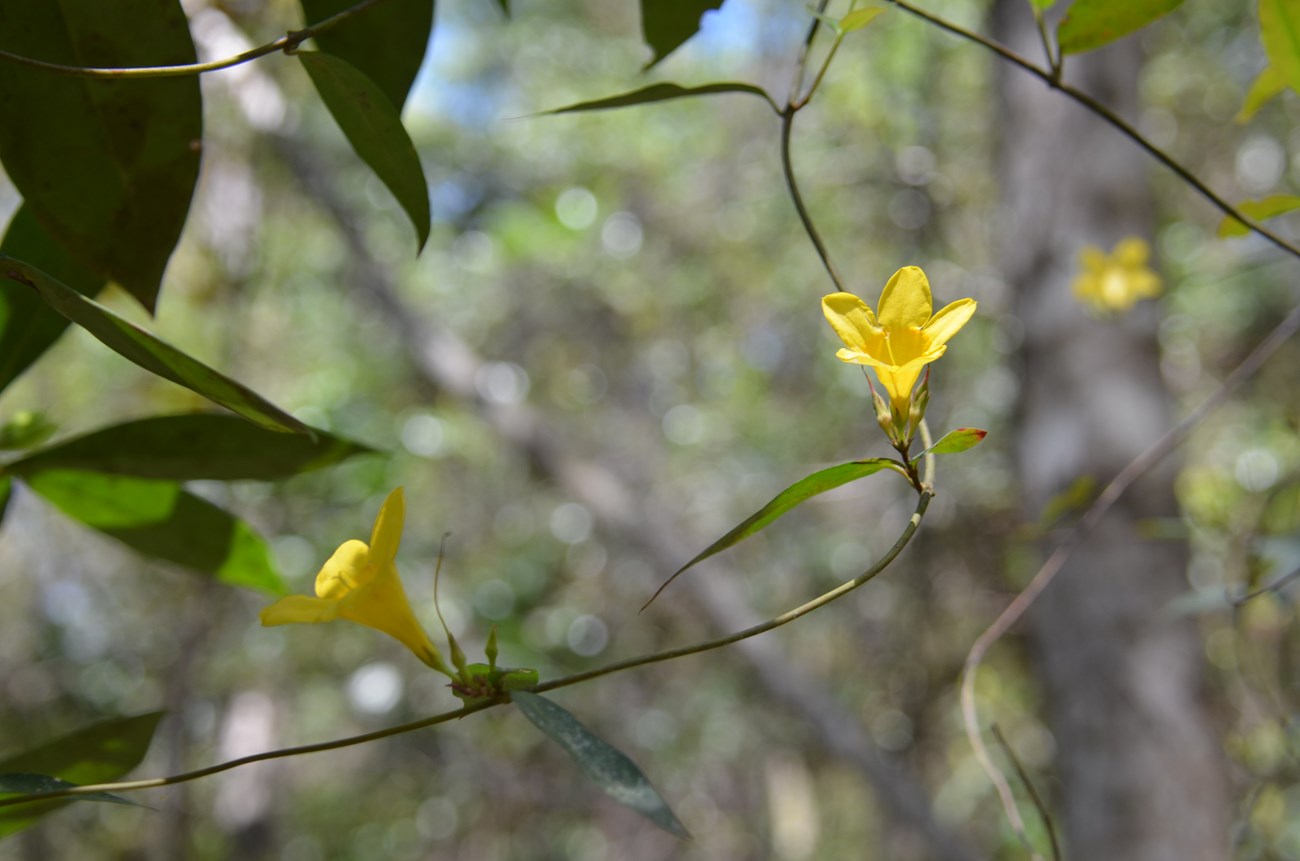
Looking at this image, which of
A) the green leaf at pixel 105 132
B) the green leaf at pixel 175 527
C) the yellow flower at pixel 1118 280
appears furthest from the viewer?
the yellow flower at pixel 1118 280

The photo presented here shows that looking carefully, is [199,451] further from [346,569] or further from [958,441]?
[958,441]

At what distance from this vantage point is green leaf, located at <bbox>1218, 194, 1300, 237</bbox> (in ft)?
1.44

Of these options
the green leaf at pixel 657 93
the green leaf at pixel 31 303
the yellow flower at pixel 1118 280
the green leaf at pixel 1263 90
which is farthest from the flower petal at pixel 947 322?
the yellow flower at pixel 1118 280

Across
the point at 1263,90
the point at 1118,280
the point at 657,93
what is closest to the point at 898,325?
the point at 657,93

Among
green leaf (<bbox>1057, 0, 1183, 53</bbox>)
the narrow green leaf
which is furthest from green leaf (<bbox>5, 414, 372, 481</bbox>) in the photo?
green leaf (<bbox>1057, 0, 1183, 53</bbox>)

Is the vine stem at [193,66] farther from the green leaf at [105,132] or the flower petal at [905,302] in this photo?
the flower petal at [905,302]

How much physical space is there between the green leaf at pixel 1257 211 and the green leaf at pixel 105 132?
1.40 feet

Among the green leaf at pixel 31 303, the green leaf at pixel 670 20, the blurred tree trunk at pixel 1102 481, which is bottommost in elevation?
the blurred tree trunk at pixel 1102 481

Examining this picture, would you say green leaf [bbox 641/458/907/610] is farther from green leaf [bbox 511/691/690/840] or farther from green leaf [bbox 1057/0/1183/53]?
green leaf [bbox 1057/0/1183/53]

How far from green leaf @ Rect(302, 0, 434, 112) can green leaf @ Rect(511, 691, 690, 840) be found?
29 cm

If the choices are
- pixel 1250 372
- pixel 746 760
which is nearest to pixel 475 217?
pixel 746 760

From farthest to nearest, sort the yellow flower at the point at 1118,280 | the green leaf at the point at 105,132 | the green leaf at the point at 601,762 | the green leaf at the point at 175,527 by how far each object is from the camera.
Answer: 1. the yellow flower at the point at 1118,280
2. the green leaf at the point at 175,527
3. the green leaf at the point at 105,132
4. the green leaf at the point at 601,762

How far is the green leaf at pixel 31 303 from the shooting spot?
1.40 feet

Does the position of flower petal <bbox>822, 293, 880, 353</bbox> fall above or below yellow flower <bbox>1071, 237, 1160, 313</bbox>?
above
